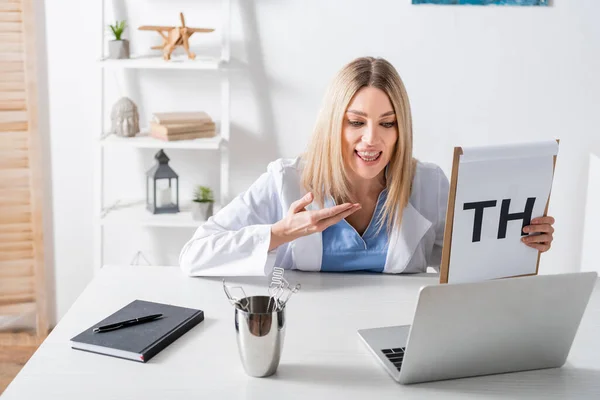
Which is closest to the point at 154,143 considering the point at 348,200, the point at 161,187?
the point at 161,187

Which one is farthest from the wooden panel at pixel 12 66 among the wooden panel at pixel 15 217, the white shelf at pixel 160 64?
the wooden panel at pixel 15 217

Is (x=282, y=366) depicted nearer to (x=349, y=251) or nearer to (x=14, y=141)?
(x=349, y=251)

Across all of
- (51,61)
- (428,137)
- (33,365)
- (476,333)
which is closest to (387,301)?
(476,333)

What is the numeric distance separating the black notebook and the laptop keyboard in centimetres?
40

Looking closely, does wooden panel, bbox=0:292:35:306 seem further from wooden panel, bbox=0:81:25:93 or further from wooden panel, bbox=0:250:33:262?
wooden panel, bbox=0:81:25:93

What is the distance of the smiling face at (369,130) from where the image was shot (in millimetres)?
1936

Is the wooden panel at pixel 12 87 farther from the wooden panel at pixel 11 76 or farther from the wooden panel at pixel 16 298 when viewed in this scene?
the wooden panel at pixel 16 298

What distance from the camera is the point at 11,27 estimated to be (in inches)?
117

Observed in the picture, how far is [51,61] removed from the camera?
3.08 meters

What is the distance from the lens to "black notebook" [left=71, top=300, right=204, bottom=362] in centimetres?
142

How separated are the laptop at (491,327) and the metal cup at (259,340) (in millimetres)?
208

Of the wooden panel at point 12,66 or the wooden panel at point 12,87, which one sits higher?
the wooden panel at point 12,66

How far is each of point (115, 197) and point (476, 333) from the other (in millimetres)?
2158

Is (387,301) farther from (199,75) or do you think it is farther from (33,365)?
(199,75)
